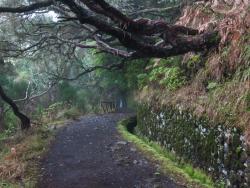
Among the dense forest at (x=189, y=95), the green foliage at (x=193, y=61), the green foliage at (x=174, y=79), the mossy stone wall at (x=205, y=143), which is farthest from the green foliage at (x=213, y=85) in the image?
the green foliage at (x=174, y=79)

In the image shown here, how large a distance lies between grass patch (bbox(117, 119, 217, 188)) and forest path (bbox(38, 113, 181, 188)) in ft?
0.73

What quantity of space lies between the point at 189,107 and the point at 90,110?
1552cm

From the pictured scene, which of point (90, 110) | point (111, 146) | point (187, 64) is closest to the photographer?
point (187, 64)

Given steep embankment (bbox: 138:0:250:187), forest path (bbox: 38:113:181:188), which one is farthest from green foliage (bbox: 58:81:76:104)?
steep embankment (bbox: 138:0:250:187)

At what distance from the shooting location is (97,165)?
9508 mm

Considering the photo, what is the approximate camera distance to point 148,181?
8.02 metres

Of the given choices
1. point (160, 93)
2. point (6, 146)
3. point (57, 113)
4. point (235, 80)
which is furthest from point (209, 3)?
point (57, 113)

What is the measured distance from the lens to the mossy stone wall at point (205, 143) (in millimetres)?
6871

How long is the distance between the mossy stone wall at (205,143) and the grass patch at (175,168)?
0.46ft

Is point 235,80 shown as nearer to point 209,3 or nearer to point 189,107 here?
point 189,107

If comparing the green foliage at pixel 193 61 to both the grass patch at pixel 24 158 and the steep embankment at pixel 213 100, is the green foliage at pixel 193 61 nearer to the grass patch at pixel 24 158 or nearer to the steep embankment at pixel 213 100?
the steep embankment at pixel 213 100

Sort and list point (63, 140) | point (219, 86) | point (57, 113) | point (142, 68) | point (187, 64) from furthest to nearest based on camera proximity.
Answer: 1. point (57, 113)
2. point (142, 68)
3. point (63, 140)
4. point (187, 64)
5. point (219, 86)

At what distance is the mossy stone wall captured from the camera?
6.87 metres

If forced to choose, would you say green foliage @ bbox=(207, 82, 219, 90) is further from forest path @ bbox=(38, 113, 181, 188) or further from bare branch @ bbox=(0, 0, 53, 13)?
bare branch @ bbox=(0, 0, 53, 13)
